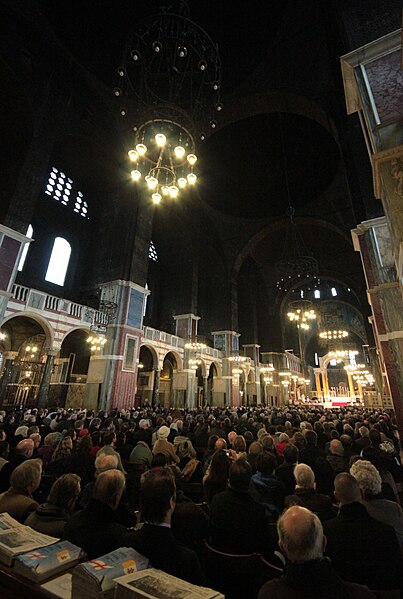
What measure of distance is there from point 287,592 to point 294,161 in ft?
71.6

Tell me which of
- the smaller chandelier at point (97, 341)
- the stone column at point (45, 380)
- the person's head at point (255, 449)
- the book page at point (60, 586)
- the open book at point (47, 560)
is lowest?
the book page at point (60, 586)

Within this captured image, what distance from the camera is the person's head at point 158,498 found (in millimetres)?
1551

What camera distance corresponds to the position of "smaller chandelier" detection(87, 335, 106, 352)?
1308cm

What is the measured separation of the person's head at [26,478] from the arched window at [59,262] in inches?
601

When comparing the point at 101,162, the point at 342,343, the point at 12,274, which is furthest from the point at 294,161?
the point at 342,343

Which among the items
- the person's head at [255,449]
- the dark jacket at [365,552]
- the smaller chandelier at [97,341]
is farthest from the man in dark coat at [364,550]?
the smaller chandelier at [97,341]

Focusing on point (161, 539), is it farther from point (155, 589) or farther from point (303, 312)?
point (303, 312)

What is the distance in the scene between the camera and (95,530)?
171 cm

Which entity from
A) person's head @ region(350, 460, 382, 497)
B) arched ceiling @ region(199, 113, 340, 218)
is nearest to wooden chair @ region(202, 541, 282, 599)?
person's head @ region(350, 460, 382, 497)

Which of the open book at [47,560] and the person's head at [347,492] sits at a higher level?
the person's head at [347,492]

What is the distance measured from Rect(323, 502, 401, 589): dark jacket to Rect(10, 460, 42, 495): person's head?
232cm

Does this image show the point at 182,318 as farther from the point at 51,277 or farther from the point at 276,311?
the point at 276,311

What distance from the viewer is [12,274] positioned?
9555 mm

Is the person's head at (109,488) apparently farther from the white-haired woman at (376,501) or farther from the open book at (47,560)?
the white-haired woman at (376,501)
